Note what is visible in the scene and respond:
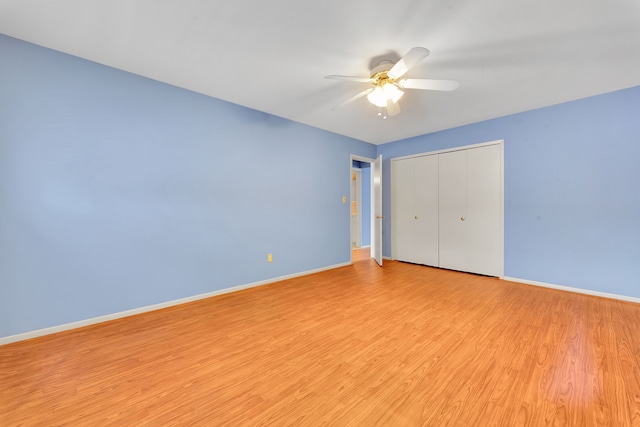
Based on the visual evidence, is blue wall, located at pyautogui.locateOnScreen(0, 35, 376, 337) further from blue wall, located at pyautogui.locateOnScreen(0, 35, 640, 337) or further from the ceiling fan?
the ceiling fan

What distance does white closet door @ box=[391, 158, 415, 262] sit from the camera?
4925 millimetres

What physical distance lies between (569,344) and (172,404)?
293cm

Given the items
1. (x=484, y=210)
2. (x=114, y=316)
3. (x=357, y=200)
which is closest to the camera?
(x=114, y=316)

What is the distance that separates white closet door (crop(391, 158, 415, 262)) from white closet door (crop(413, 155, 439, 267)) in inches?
4.1

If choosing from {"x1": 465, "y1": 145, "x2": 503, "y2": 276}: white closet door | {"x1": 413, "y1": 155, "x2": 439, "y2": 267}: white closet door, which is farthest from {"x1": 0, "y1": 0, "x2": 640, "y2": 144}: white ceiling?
{"x1": 413, "y1": 155, "x2": 439, "y2": 267}: white closet door

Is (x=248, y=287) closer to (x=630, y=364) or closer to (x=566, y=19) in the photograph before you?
(x=630, y=364)

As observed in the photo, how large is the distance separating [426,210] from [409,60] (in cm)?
329

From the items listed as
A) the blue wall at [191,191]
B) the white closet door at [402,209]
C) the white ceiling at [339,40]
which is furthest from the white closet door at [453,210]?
the white ceiling at [339,40]

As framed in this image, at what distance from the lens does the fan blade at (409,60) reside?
1.77 m

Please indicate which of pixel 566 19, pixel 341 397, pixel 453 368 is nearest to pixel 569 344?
pixel 453 368

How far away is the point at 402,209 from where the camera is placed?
508 cm

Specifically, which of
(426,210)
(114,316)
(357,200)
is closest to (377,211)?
(426,210)

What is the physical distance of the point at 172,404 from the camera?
1419 millimetres

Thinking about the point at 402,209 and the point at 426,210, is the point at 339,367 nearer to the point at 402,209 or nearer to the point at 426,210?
the point at 426,210
